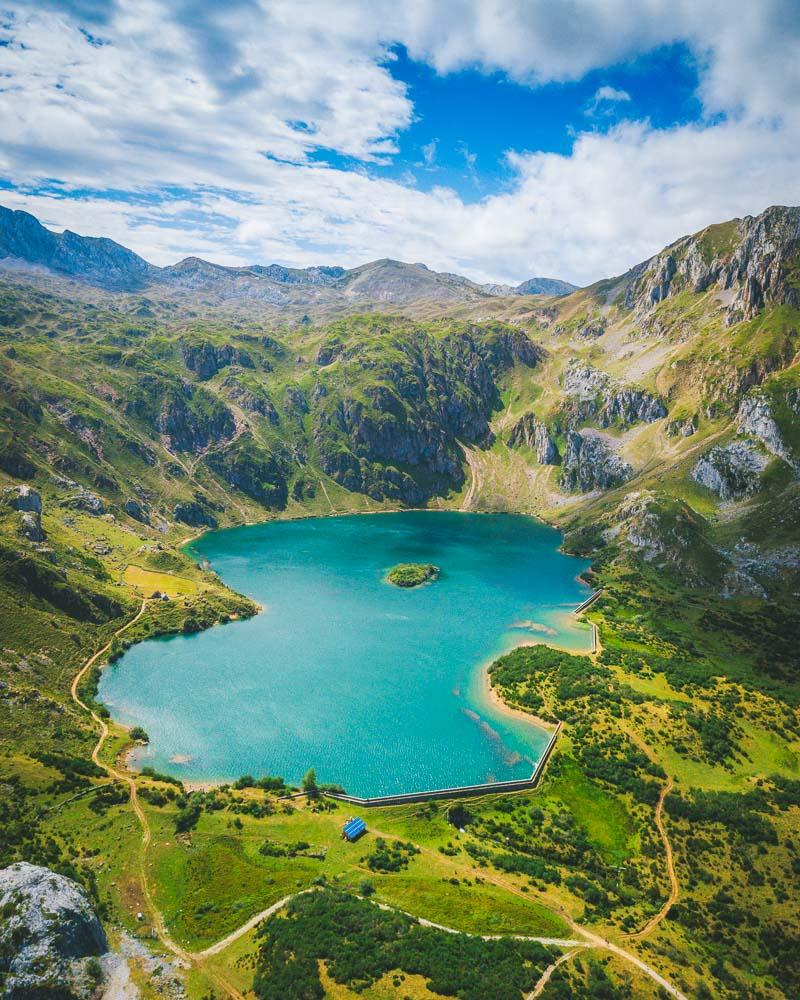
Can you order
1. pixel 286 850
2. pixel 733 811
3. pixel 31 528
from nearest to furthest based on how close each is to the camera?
pixel 286 850 → pixel 733 811 → pixel 31 528

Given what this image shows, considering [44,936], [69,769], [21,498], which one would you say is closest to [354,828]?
[44,936]

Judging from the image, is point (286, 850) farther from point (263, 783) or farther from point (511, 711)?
point (511, 711)

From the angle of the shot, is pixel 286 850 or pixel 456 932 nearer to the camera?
pixel 456 932

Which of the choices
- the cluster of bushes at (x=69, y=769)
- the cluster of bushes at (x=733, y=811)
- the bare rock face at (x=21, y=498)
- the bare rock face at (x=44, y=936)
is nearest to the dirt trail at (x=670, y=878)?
the cluster of bushes at (x=733, y=811)

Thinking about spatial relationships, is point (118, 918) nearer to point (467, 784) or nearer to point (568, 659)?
point (467, 784)

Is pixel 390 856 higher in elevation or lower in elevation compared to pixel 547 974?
lower

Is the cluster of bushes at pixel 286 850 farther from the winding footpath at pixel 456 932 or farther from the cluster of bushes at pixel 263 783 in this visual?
the cluster of bushes at pixel 263 783

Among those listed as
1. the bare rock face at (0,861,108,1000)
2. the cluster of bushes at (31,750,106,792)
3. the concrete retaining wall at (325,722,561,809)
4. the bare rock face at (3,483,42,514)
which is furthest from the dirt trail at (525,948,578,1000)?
the bare rock face at (3,483,42,514)
